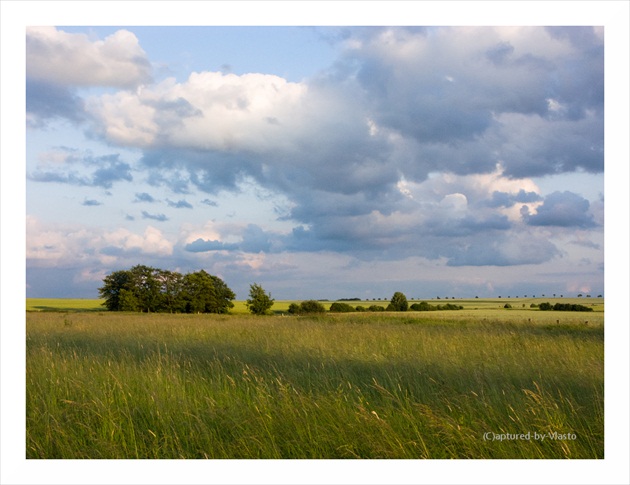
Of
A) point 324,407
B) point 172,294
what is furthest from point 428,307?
point 324,407

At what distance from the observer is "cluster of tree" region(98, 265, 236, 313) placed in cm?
1875

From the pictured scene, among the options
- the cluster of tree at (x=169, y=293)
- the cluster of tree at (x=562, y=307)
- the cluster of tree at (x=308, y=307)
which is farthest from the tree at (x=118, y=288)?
the cluster of tree at (x=562, y=307)

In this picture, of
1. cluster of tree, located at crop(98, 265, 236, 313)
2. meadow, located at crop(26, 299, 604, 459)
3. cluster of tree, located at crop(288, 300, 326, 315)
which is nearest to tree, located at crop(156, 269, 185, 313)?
cluster of tree, located at crop(98, 265, 236, 313)

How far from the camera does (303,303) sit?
25.4 meters

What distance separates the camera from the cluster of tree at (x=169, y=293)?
18750 millimetres

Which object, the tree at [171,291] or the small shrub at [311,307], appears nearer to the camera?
the tree at [171,291]

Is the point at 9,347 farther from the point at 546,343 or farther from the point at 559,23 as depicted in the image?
the point at 546,343

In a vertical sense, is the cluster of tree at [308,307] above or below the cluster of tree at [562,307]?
below

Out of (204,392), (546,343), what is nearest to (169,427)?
(204,392)

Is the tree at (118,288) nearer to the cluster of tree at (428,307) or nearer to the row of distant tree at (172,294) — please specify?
the row of distant tree at (172,294)

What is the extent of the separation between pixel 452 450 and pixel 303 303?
21.0 metres

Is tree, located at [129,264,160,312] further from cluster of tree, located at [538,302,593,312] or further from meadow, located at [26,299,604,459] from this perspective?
cluster of tree, located at [538,302,593,312]

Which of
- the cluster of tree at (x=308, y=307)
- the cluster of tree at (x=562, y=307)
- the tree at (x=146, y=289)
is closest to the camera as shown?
the cluster of tree at (x=562, y=307)

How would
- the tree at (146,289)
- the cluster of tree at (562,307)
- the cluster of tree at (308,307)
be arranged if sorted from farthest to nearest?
the cluster of tree at (308,307) → the tree at (146,289) → the cluster of tree at (562,307)
